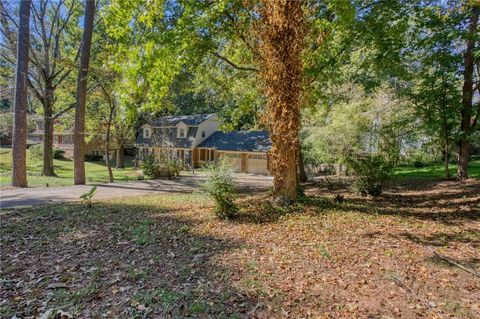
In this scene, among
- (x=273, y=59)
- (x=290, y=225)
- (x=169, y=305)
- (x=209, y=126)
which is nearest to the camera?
(x=169, y=305)

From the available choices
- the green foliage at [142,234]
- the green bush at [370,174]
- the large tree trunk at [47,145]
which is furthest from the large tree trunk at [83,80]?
the green bush at [370,174]

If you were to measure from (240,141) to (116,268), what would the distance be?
2288 cm

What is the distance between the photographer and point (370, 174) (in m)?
8.29

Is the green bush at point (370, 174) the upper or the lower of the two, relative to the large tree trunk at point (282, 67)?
lower

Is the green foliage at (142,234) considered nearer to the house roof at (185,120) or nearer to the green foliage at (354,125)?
the green foliage at (354,125)

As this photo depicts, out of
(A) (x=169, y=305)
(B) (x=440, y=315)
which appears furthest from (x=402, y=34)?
(A) (x=169, y=305)

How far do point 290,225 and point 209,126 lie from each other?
24.6m

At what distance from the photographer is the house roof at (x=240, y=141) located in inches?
983

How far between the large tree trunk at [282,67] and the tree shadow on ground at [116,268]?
8.29 ft

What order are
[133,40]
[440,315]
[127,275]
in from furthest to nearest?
1. [133,40]
2. [127,275]
3. [440,315]

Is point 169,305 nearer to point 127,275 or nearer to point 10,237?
point 127,275

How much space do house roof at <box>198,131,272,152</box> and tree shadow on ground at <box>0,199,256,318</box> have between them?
19.1 meters

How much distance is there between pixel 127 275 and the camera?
3598 mm

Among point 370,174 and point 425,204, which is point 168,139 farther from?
point 425,204
